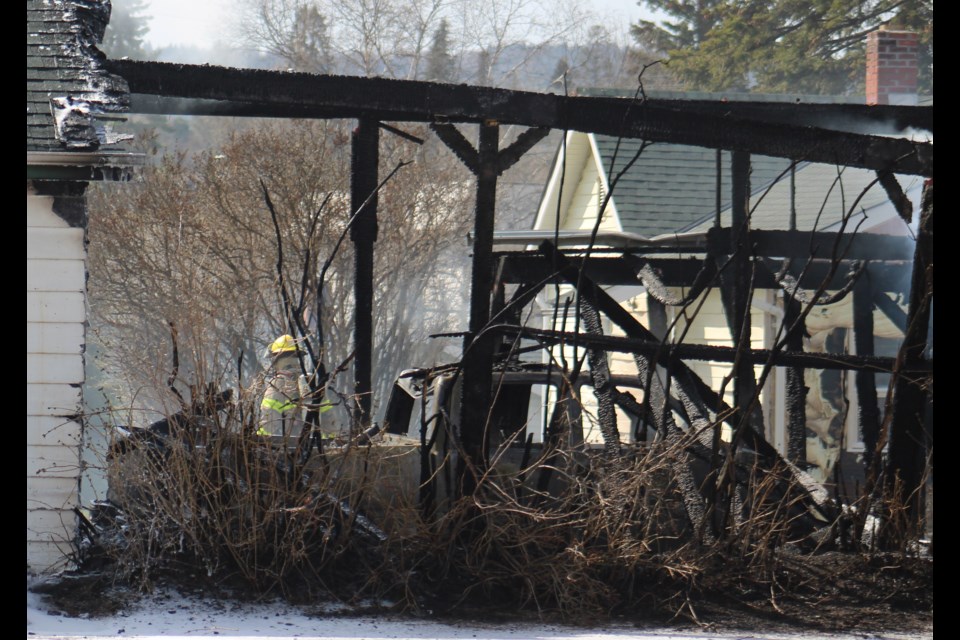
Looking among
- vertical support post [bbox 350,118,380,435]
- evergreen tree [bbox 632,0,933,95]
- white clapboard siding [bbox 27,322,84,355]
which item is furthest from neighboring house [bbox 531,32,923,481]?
evergreen tree [bbox 632,0,933,95]

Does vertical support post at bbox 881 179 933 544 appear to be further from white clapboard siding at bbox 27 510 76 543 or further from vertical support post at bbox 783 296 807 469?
white clapboard siding at bbox 27 510 76 543

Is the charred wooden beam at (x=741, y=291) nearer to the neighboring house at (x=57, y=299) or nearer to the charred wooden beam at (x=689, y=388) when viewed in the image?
the charred wooden beam at (x=689, y=388)

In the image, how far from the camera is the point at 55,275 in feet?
25.8

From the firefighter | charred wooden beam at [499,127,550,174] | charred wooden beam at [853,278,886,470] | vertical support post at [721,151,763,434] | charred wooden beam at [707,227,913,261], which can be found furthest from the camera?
charred wooden beam at [707,227,913,261]

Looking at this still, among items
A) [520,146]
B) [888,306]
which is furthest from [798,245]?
[520,146]

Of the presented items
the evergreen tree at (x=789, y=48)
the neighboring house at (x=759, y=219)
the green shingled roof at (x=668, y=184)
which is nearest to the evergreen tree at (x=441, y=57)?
the evergreen tree at (x=789, y=48)

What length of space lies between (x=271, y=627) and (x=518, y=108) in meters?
3.76

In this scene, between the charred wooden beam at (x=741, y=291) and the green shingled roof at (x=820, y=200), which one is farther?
the green shingled roof at (x=820, y=200)

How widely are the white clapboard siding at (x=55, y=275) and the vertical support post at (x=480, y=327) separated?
266 cm

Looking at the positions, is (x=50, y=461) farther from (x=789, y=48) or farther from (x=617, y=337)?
(x=789, y=48)

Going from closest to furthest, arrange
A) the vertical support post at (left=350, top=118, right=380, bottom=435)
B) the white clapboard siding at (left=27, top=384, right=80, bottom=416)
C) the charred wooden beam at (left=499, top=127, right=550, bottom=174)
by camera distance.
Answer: the white clapboard siding at (left=27, top=384, right=80, bottom=416)
the charred wooden beam at (left=499, top=127, right=550, bottom=174)
the vertical support post at (left=350, top=118, right=380, bottom=435)

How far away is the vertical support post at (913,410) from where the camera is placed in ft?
25.9

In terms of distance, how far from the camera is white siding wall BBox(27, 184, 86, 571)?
7680 millimetres

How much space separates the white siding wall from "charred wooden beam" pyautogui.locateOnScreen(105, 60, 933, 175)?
1181 mm
